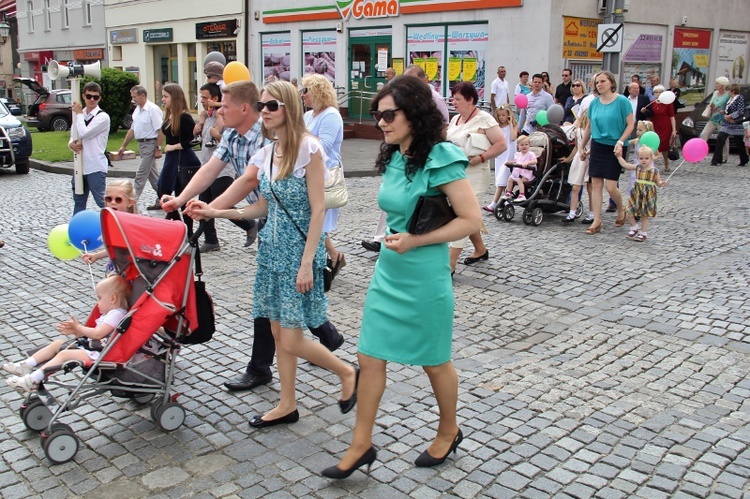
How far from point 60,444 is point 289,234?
1579 mm

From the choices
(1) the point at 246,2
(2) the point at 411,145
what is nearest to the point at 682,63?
(1) the point at 246,2

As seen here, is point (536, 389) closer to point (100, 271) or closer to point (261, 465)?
point (261, 465)

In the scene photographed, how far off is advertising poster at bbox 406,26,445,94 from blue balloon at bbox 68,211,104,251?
1790cm

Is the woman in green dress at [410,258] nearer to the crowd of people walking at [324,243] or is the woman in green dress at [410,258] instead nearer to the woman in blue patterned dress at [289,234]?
the crowd of people walking at [324,243]

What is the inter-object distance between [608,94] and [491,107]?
9.94 m

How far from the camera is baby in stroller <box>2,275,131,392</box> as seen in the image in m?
3.99

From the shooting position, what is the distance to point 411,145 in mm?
3574

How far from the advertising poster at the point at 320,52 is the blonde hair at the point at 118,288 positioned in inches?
864

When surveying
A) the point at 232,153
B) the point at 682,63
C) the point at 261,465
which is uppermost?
the point at 682,63

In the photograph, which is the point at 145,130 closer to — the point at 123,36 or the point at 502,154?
the point at 502,154

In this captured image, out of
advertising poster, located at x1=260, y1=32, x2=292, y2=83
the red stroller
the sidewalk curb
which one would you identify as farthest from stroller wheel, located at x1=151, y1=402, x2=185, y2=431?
advertising poster, located at x1=260, y1=32, x2=292, y2=83

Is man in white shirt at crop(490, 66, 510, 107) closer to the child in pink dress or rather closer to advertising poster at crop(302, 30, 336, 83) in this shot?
the child in pink dress

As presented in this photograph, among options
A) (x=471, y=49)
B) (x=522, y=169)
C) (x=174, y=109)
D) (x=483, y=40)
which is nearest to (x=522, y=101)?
(x=483, y=40)

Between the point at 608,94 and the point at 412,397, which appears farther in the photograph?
the point at 608,94
